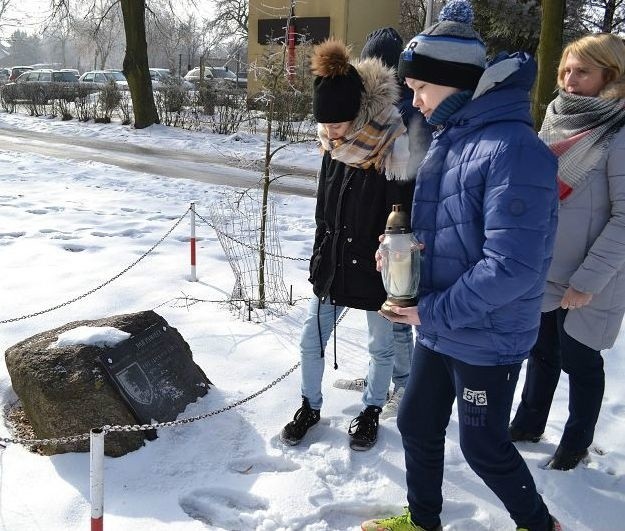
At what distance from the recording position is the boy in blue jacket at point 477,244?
1.87 meters

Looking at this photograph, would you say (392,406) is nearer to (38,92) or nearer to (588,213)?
(588,213)

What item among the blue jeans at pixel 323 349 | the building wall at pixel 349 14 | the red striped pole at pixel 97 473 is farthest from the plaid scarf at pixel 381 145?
the building wall at pixel 349 14

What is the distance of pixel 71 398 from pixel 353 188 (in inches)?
64.8

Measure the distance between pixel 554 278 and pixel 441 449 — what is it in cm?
91

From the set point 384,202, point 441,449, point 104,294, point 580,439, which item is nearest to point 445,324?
point 441,449

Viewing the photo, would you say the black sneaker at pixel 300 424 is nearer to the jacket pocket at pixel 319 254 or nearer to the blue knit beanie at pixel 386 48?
the jacket pocket at pixel 319 254

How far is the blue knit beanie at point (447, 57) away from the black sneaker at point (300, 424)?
71.8 inches

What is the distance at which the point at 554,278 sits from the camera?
108 inches

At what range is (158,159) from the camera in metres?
14.6

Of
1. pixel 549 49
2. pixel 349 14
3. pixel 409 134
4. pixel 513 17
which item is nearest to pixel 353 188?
pixel 409 134

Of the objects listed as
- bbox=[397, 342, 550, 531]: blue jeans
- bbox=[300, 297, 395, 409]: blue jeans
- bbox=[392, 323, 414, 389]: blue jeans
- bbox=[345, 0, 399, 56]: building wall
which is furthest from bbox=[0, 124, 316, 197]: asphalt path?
bbox=[345, 0, 399, 56]: building wall

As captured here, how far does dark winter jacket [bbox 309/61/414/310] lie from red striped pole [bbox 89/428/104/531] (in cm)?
119

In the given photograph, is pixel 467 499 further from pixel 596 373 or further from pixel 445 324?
pixel 445 324

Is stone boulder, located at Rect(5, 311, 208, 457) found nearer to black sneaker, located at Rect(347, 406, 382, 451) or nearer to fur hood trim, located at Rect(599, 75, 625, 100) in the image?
black sneaker, located at Rect(347, 406, 382, 451)
